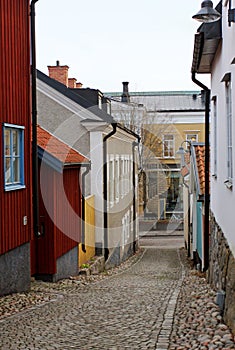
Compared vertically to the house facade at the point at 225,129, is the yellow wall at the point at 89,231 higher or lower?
lower

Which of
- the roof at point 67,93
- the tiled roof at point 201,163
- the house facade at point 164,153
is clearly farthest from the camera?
the house facade at point 164,153

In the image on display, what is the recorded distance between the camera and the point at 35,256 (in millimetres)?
13805

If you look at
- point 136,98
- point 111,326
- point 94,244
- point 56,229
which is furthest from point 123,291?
point 136,98

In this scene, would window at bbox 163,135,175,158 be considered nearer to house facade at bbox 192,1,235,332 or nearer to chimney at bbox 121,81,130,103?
chimney at bbox 121,81,130,103

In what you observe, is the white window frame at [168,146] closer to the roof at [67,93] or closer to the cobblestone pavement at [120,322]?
the roof at [67,93]

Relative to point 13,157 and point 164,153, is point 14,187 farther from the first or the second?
point 164,153

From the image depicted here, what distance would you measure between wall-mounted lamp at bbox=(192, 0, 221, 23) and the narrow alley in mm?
3750

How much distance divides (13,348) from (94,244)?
564 inches

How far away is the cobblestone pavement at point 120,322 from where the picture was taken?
685 centimetres

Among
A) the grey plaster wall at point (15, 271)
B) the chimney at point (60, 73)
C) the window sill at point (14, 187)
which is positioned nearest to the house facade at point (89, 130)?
the chimney at point (60, 73)

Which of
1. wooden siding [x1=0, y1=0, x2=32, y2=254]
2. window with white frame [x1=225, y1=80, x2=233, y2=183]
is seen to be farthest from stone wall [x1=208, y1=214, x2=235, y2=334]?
wooden siding [x1=0, y1=0, x2=32, y2=254]

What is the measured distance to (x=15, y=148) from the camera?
1111 cm

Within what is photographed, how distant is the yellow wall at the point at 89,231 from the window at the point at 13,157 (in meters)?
7.27

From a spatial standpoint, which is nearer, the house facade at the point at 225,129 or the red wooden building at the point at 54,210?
the house facade at the point at 225,129
